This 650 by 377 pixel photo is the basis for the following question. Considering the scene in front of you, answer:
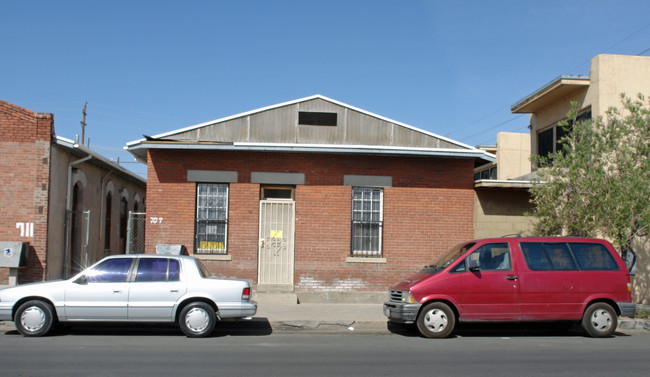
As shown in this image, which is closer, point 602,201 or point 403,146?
point 602,201

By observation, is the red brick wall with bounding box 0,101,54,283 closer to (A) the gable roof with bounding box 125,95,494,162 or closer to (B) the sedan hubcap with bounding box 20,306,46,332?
(A) the gable roof with bounding box 125,95,494,162

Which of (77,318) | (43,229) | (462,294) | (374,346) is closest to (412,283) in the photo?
A: (462,294)

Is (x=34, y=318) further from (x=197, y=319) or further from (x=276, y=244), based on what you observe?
(x=276, y=244)

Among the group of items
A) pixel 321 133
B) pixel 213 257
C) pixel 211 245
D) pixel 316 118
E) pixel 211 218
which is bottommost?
pixel 213 257

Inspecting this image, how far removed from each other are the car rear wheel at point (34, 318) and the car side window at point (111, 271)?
2.82ft

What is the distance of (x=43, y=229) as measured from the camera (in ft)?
46.0

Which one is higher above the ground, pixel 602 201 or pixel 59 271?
pixel 602 201

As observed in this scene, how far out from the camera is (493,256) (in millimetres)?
10773

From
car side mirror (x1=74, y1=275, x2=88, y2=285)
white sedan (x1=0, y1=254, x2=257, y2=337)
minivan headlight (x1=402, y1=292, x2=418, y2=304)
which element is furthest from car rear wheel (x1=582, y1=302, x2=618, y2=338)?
car side mirror (x1=74, y1=275, x2=88, y2=285)

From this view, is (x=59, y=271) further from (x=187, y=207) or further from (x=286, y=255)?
(x=286, y=255)

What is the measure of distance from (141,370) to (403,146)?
30.8ft

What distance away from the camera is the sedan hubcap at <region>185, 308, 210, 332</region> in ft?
32.4

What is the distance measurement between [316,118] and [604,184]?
6.96 metres

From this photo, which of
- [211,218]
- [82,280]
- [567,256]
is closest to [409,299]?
[567,256]
